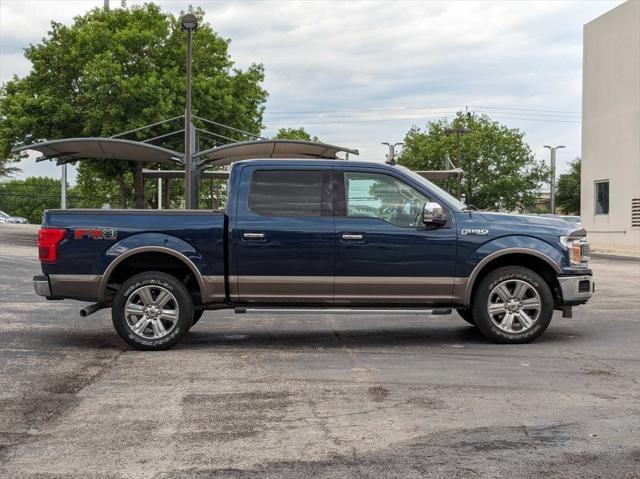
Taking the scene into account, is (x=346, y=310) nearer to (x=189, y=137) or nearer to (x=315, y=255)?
(x=315, y=255)

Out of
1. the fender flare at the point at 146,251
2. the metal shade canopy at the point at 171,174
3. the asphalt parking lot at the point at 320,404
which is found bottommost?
the asphalt parking lot at the point at 320,404

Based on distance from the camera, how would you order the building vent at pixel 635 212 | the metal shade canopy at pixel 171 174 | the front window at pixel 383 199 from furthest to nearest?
the building vent at pixel 635 212 → the metal shade canopy at pixel 171 174 → the front window at pixel 383 199

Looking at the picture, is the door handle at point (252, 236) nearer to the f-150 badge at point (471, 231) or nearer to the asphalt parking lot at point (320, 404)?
the asphalt parking lot at point (320, 404)

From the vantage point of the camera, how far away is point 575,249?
8492 mm

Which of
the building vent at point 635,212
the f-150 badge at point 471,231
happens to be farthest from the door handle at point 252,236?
the building vent at point 635,212

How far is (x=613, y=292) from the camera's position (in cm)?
1495

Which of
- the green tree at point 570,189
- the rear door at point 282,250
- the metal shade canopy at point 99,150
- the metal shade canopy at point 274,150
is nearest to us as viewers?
the rear door at point 282,250

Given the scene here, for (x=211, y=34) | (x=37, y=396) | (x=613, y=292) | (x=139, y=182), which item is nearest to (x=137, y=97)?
(x=139, y=182)

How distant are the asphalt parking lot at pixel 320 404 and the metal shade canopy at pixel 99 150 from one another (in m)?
15.4

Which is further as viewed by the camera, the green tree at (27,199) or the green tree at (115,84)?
the green tree at (27,199)

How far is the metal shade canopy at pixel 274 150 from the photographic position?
24.5m

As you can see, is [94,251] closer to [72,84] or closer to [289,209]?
[289,209]

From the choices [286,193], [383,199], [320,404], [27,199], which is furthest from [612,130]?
[27,199]

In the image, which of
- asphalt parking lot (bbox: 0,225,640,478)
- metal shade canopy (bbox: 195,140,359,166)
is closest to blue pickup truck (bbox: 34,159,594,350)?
asphalt parking lot (bbox: 0,225,640,478)
